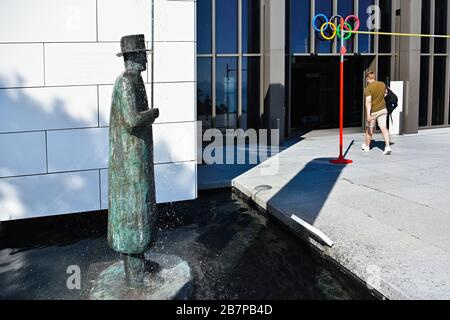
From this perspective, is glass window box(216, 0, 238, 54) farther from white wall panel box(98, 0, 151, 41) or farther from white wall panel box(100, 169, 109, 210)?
white wall panel box(100, 169, 109, 210)

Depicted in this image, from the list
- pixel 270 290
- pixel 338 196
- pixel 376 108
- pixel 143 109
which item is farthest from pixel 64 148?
pixel 376 108

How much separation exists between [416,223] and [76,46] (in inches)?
202

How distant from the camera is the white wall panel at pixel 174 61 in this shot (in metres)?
6.27

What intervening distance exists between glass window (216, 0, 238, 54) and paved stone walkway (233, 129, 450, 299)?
4490 mm

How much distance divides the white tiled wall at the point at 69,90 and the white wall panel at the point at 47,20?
0.04 feet

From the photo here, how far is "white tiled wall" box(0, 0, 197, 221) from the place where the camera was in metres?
5.54

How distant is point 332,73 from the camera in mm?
18094

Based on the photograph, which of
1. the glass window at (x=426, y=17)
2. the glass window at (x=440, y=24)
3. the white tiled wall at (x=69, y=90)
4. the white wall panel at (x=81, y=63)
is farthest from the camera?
the glass window at (x=440, y=24)

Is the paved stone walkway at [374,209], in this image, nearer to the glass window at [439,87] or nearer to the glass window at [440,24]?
the glass window at [439,87]

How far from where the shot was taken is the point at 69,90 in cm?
580

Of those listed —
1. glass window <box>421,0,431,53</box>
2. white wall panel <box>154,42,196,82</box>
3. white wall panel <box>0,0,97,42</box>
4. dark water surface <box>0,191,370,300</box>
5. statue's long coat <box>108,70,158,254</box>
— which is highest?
glass window <box>421,0,431,53</box>

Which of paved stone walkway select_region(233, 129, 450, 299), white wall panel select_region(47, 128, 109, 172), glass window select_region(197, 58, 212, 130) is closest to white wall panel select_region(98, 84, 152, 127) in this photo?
white wall panel select_region(47, 128, 109, 172)

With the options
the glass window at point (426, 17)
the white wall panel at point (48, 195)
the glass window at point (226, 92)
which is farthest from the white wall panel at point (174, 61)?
the glass window at point (426, 17)

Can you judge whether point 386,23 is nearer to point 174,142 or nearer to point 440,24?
point 440,24
